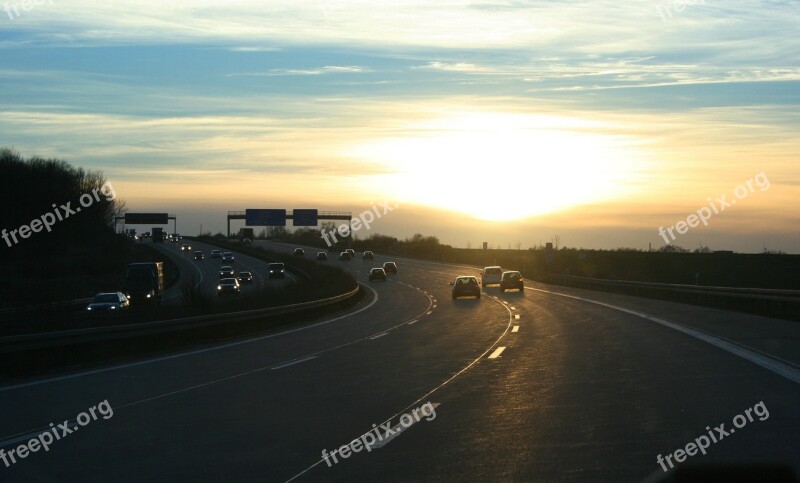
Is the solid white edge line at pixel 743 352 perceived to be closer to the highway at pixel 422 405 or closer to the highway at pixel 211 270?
the highway at pixel 422 405

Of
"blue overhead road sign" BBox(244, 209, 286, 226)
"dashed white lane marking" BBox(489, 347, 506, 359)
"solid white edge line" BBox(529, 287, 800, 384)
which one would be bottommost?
"dashed white lane marking" BBox(489, 347, 506, 359)

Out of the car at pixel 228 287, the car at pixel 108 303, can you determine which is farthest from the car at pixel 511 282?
the car at pixel 108 303

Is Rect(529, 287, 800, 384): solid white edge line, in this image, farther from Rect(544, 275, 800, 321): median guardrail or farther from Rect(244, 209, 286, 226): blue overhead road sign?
Result: Rect(244, 209, 286, 226): blue overhead road sign

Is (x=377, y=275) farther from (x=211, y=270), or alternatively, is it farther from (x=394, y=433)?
(x=394, y=433)

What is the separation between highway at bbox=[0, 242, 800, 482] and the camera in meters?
8.95

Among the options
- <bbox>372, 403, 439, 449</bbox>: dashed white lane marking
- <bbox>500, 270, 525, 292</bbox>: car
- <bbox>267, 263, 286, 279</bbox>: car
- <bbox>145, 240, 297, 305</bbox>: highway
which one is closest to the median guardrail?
<bbox>500, 270, 525, 292</bbox>: car

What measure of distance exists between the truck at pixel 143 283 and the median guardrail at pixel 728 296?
28.0 meters

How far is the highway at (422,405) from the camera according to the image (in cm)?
895

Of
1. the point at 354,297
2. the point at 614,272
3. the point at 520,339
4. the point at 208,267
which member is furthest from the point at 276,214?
the point at 520,339

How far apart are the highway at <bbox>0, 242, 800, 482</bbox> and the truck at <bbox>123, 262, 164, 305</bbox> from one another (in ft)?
99.6

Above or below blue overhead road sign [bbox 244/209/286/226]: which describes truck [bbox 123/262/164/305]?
below

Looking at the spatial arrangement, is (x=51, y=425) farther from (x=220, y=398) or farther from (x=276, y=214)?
(x=276, y=214)

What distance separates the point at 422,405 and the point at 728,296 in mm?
30112

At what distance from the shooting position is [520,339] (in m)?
25.1
